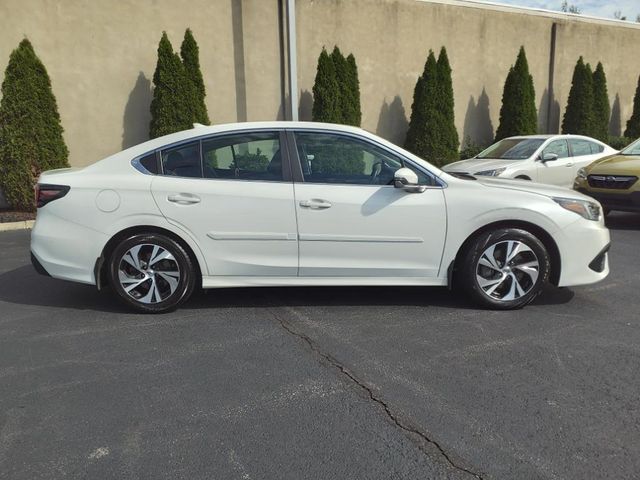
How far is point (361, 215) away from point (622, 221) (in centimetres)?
696

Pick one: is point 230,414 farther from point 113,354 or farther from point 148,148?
point 148,148

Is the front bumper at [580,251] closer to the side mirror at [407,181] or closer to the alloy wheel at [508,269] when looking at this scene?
the alloy wheel at [508,269]

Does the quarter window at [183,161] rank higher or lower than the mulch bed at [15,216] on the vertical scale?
higher

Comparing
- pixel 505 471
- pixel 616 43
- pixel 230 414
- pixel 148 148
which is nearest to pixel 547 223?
pixel 505 471

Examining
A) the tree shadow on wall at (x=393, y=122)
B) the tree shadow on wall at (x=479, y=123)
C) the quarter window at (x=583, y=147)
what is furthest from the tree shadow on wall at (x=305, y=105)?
the quarter window at (x=583, y=147)

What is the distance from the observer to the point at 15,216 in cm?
955

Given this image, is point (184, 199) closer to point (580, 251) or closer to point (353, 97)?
point (580, 251)

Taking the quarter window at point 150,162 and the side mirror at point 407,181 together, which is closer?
the side mirror at point 407,181

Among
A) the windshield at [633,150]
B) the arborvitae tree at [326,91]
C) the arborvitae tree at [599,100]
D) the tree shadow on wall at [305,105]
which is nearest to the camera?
the windshield at [633,150]

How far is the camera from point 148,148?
4.52m

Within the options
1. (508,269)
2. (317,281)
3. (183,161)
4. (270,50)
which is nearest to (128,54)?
(270,50)

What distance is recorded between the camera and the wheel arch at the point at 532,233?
4.52m

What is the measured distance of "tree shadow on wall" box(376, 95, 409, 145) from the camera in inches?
564

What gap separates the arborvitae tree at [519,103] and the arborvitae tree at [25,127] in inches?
448
